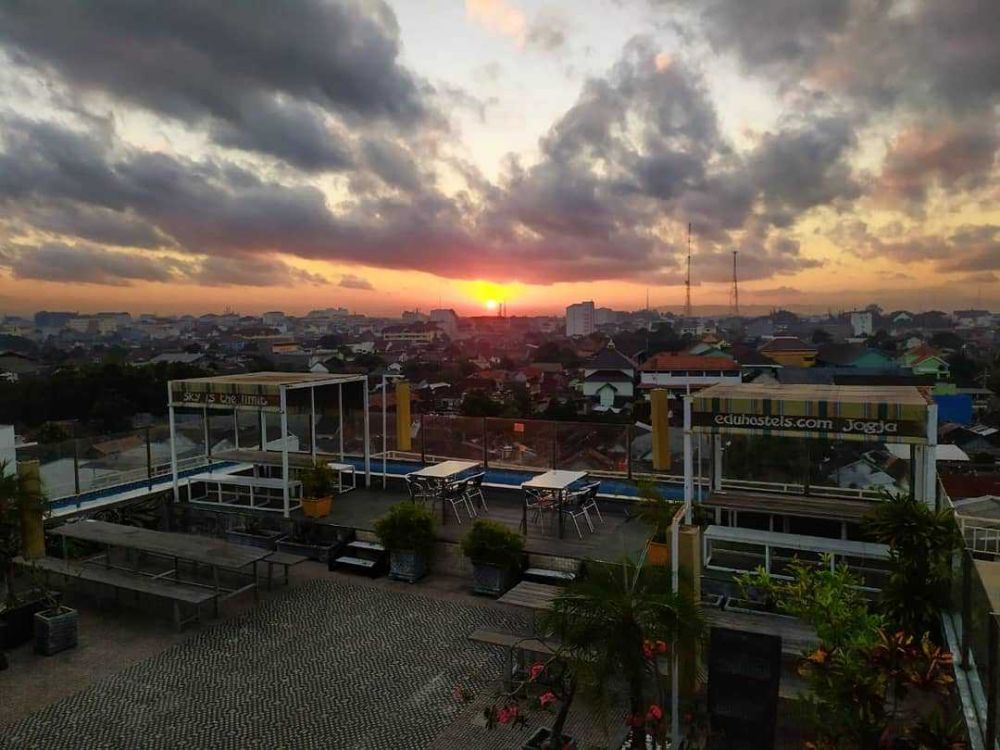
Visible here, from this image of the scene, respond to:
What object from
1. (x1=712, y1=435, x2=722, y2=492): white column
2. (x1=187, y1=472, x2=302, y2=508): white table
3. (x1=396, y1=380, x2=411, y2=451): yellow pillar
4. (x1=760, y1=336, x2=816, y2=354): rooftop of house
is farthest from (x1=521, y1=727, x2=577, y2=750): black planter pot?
(x1=760, y1=336, x2=816, y2=354): rooftop of house

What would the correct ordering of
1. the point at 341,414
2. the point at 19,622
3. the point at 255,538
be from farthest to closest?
the point at 341,414 < the point at 255,538 < the point at 19,622

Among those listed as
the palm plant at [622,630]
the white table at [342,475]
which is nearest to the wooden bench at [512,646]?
the palm plant at [622,630]

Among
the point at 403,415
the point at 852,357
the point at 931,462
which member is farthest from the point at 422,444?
the point at 852,357

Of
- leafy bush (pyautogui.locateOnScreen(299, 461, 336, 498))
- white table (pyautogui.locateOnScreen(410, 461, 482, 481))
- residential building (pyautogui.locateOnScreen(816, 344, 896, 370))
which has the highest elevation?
white table (pyautogui.locateOnScreen(410, 461, 482, 481))

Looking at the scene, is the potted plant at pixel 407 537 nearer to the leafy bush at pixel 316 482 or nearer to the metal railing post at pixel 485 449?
the leafy bush at pixel 316 482

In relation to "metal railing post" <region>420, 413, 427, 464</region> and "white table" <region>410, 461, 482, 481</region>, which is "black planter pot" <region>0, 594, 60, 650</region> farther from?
"metal railing post" <region>420, 413, 427, 464</region>

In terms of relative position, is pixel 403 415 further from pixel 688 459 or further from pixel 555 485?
pixel 688 459
